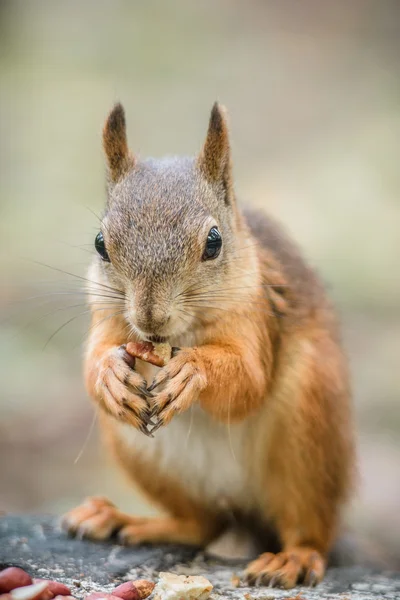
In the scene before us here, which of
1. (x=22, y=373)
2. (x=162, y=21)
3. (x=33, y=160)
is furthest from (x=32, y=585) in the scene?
(x=162, y=21)

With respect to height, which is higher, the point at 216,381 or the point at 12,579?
the point at 216,381

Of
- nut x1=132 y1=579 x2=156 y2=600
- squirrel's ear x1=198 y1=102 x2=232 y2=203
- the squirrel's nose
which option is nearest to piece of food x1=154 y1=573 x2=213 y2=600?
nut x1=132 y1=579 x2=156 y2=600

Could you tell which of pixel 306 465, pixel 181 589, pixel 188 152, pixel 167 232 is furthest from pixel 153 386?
pixel 188 152

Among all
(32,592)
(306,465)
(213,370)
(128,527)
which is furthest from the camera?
(128,527)

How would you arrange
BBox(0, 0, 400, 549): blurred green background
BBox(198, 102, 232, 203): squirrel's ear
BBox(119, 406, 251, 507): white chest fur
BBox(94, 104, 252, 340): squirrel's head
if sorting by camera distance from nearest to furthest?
BBox(94, 104, 252, 340): squirrel's head, BBox(198, 102, 232, 203): squirrel's ear, BBox(119, 406, 251, 507): white chest fur, BBox(0, 0, 400, 549): blurred green background

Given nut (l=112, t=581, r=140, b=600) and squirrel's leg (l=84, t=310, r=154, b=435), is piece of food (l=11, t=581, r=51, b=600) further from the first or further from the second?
squirrel's leg (l=84, t=310, r=154, b=435)

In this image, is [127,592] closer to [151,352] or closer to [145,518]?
[151,352]

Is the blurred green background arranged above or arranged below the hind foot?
above
